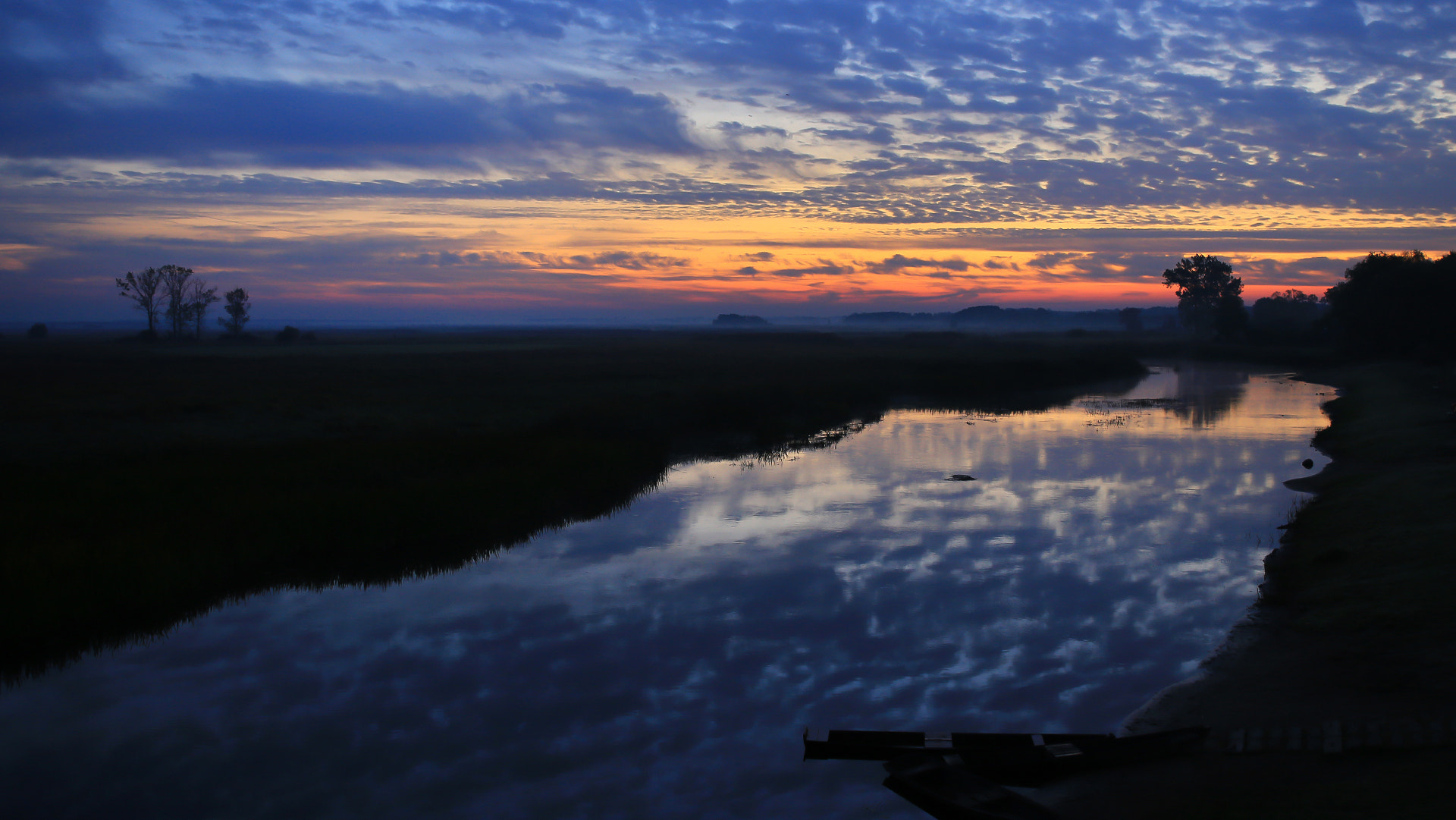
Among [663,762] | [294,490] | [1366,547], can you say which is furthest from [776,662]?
[294,490]

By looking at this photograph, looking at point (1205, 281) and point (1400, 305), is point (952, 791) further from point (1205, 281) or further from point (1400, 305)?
point (1205, 281)

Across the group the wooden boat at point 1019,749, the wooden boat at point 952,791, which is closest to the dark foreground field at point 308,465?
the wooden boat at point 1019,749

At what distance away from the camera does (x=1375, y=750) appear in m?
8.09

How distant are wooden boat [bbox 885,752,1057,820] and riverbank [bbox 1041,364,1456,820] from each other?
1.88 ft

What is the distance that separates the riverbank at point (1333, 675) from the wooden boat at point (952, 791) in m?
0.57

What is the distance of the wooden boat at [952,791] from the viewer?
24.6 ft

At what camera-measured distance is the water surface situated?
8.73m

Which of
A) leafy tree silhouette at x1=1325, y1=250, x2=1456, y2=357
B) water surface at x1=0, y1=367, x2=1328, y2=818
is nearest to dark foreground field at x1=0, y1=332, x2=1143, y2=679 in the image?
water surface at x1=0, y1=367, x2=1328, y2=818

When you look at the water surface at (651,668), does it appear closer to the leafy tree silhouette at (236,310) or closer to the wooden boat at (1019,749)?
the wooden boat at (1019,749)

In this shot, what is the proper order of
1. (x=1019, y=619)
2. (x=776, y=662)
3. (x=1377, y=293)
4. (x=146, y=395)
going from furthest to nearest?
(x=1377, y=293) → (x=146, y=395) → (x=1019, y=619) → (x=776, y=662)

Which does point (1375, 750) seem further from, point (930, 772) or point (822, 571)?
point (822, 571)

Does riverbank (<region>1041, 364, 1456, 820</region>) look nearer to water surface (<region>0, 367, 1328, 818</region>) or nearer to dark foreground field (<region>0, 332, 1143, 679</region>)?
water surface (<region>0, 367, 1328, 818</region>)

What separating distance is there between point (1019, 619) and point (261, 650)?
1088 centimetres

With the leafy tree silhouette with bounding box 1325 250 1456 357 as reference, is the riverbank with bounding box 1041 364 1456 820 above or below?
below
